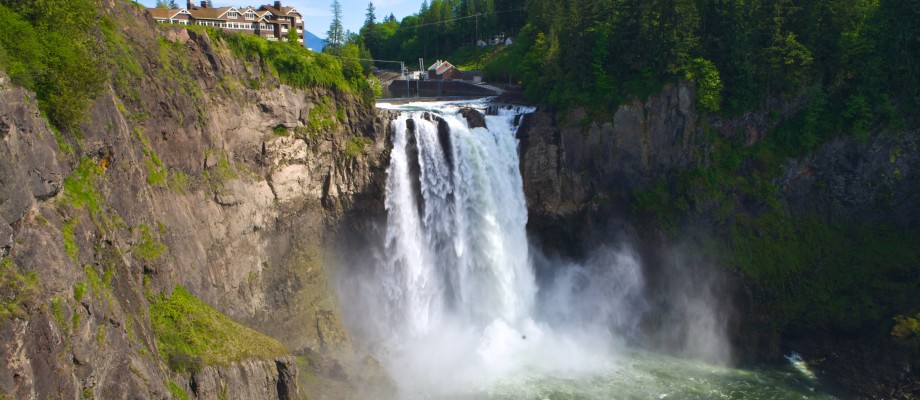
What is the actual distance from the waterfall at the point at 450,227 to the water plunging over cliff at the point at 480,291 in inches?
2.2

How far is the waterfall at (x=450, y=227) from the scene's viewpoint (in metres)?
38.2

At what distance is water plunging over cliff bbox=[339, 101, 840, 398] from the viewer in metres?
36.0

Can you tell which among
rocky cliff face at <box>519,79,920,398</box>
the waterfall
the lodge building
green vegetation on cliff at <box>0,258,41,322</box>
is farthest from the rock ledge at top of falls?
green vegetation on cliff at <box>0,258,41,322</box>

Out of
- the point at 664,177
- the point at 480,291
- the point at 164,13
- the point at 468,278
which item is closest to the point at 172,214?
the point at 468,278

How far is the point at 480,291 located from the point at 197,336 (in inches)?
730

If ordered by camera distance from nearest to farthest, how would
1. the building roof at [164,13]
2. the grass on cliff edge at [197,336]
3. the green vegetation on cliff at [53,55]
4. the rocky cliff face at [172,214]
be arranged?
the rocky cliff face at [172,214] < the green vegetation on cliff at [53,55] < the grass on cliff edge at [197,336] < the building roof at [164,13]

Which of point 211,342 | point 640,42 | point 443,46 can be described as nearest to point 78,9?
point 211,342

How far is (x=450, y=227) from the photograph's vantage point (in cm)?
3912

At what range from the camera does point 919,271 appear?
127 ft

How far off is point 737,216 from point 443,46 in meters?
57.2

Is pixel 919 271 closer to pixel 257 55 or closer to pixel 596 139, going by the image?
pixel 596 139

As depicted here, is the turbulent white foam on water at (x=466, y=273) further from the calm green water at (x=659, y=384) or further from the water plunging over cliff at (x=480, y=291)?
the calm green water at (x=659, y=384)

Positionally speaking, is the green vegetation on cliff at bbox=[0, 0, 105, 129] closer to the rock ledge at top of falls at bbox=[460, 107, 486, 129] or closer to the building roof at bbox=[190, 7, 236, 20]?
the rock ledge at top of falls at bbox=[460, 107, 486, 129]

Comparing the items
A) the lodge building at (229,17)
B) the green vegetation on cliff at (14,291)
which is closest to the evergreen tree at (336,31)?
the lodge building at (229,17)
